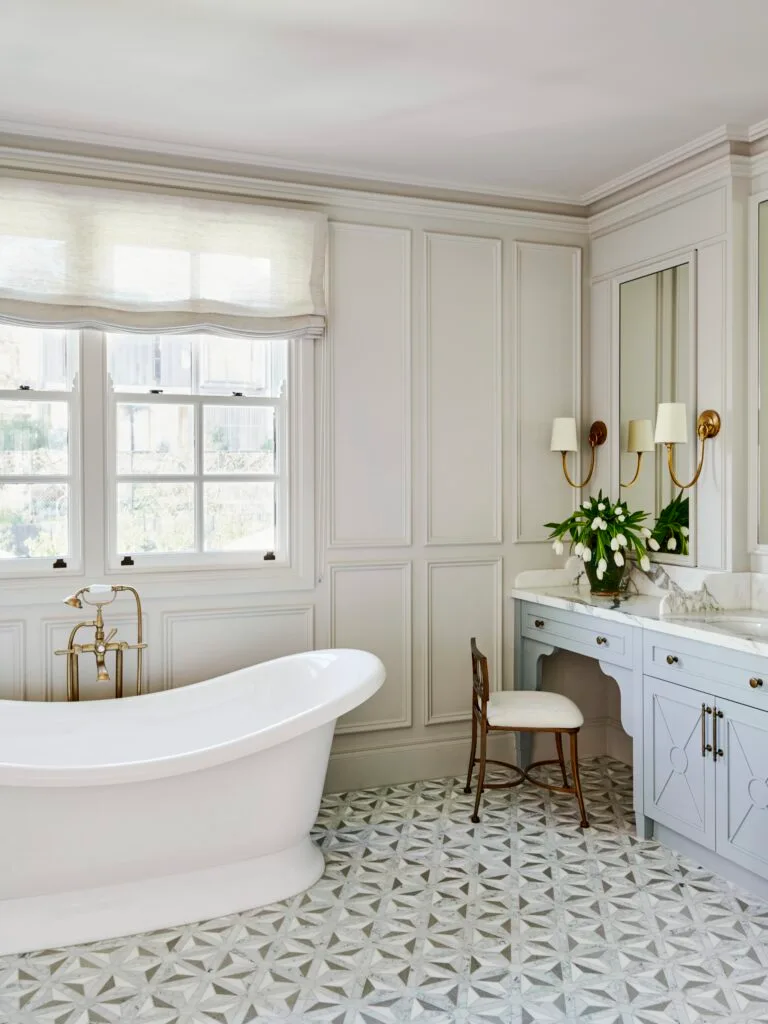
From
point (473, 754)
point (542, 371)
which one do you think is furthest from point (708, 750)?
point (542, 371)

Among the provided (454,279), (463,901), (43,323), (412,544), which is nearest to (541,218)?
(454,279)

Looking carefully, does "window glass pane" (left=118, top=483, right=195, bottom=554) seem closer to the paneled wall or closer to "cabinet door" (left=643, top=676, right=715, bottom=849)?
the paneled wall

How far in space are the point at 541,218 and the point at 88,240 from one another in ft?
6.94

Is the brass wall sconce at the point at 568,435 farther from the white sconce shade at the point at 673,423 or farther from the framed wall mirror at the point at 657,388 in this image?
the white sconce shade at the point at 673,423

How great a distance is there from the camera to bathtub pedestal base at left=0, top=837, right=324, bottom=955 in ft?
8.65

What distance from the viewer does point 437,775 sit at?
406 cm

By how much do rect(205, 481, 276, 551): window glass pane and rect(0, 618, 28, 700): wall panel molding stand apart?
815mm

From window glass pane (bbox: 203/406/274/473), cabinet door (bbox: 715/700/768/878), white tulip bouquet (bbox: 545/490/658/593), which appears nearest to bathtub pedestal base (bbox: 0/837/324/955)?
cabinet door (bbox: 715/700/768/878)

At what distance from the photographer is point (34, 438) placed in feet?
11.4

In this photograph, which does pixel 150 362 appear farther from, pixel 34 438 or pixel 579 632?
pixel 579 632

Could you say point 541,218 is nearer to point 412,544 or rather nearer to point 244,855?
point 412,544

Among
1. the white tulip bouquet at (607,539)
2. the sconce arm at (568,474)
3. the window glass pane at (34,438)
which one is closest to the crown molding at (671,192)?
the sconce arm at (568,474)

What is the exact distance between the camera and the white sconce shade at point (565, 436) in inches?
162

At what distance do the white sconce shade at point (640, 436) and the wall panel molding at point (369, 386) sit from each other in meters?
1.04
